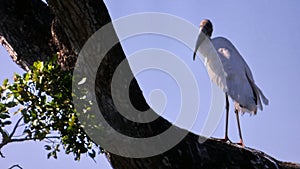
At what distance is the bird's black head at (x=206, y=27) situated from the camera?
23.5 feet

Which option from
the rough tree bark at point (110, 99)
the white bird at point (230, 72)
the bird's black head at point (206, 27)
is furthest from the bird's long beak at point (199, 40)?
the rough tree bark at point (110, 99)

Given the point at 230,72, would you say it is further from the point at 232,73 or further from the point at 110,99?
the point at 110,99

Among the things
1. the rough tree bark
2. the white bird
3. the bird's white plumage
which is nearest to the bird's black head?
the white bird

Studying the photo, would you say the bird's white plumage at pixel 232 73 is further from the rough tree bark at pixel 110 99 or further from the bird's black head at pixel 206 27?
the rough tree bark at pixel 110 99

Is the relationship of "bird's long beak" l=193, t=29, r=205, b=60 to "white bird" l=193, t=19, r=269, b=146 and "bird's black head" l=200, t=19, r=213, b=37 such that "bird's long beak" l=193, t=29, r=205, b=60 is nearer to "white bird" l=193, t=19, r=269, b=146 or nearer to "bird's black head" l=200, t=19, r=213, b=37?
"white bird" l=193, t=19, r=269, b=146

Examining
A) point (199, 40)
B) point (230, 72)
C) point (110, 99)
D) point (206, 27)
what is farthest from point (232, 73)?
point (110, 99)

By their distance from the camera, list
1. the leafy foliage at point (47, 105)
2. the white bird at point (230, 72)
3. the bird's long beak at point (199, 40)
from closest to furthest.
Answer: the leafy foliage at point (47, 105), the white bird at point (230, 72), the bird's long beak at point (199, 40)

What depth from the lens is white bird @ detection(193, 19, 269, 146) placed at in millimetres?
6418

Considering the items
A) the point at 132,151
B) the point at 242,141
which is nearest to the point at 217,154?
the point at 132,151

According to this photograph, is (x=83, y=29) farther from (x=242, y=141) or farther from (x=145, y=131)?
(x=242, y=141)

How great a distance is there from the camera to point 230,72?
21.9 feet

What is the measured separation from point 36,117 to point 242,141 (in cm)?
316

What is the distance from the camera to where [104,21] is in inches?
144

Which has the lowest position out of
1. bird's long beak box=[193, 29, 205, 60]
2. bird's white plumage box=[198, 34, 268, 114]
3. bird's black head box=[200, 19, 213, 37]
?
bird's white plumage box=[198, 34, 268, 114]
